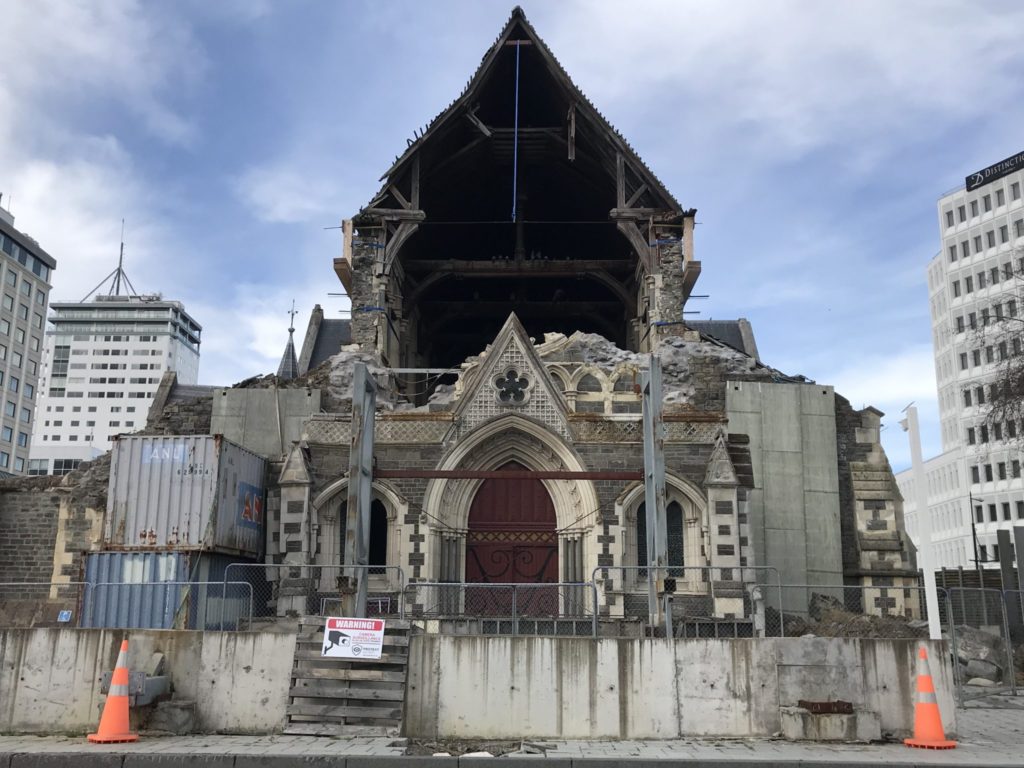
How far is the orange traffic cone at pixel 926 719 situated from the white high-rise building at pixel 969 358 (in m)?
65.4

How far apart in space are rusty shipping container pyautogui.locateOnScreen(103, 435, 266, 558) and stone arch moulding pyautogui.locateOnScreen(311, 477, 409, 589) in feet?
6.67

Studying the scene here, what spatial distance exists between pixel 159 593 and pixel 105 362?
15736 centimetres

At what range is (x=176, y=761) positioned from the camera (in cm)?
907

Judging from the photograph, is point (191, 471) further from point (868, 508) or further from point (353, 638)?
point (868, 508)

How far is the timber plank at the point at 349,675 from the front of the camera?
1086cm

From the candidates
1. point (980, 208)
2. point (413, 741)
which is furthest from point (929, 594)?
point (980, 208)

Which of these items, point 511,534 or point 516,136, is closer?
point 511,534

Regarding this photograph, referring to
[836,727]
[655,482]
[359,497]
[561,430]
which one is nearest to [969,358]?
[561,430]

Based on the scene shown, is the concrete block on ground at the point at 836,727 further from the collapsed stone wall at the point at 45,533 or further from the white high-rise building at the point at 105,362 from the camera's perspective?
the white high-rise building at the point at 105,362

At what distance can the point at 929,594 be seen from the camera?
11.1 meters

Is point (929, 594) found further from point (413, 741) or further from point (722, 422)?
point (722, 422)

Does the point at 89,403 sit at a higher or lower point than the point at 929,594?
higher

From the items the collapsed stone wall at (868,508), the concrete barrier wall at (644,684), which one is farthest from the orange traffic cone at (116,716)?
the collapsed stone wall at (868,508)

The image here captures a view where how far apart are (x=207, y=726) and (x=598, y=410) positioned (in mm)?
12250
